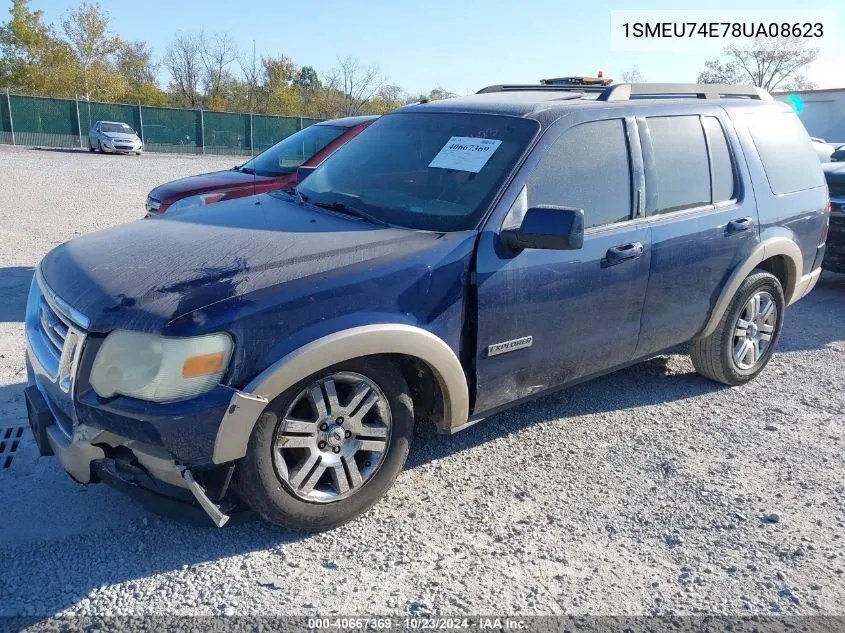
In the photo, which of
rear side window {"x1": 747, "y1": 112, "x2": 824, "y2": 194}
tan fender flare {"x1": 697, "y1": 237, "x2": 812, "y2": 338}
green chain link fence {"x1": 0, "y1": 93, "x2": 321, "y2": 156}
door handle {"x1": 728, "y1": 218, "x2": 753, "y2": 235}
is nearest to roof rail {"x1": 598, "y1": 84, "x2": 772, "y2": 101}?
rear side window {"x1": 747, "y1": 112, "x2": 824, "y2": 194}

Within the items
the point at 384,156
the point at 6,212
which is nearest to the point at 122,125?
the point at 6,212

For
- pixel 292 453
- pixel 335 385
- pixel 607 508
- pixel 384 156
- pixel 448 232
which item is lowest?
pixel 607 508

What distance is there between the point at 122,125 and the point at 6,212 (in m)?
21.0

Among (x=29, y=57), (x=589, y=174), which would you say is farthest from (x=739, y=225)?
(x=29, y=57)

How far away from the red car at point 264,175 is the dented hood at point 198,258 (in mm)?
3108

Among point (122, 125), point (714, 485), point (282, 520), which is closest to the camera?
point (282, 520)

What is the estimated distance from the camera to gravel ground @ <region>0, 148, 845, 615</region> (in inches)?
110

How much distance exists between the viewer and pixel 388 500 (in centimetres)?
348

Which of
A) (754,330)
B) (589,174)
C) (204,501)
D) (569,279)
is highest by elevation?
(589,174)

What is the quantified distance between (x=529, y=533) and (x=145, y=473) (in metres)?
1.65

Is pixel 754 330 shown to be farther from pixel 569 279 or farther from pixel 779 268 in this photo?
pixel 569 279

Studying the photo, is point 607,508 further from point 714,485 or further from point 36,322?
point 36,322

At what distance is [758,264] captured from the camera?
16.1 feet

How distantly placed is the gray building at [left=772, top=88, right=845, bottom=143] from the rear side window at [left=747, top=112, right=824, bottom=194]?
40758 mm
